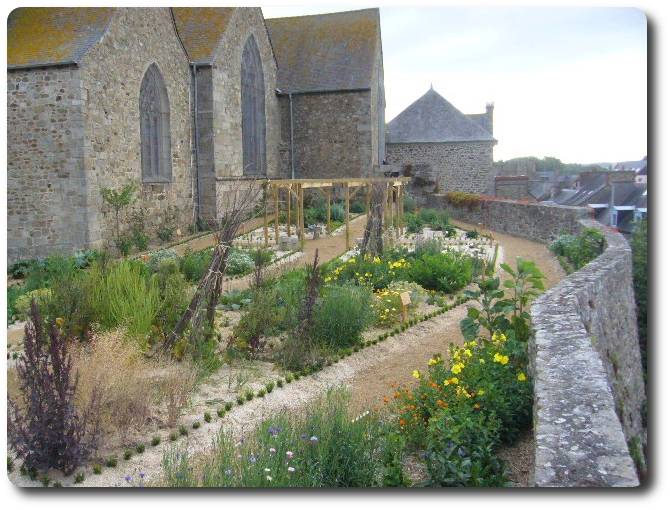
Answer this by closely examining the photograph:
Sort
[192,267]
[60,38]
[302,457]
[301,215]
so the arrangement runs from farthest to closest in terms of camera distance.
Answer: [301,215] < [60,38] < [192,267] < [302,457]

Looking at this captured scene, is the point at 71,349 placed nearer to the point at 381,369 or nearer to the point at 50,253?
the point at 381,369

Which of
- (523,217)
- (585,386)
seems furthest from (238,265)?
(523,217)

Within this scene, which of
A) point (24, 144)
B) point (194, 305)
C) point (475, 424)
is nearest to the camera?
point (475, 424)

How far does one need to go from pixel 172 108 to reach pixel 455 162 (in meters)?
16.0

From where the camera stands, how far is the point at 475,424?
14.9ft

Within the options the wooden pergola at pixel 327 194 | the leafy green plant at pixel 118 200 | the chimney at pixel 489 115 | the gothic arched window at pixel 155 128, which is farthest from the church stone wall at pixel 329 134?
the chimney at pixel 489 115

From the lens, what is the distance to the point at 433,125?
30.8 metres

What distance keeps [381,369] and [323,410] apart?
2.43m

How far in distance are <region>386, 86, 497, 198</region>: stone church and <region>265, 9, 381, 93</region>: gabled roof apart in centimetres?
585

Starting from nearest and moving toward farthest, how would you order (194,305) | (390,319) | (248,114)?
(194,305) → (390,319) → (248,114)

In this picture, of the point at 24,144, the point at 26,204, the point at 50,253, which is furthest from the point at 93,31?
the point at 50,253

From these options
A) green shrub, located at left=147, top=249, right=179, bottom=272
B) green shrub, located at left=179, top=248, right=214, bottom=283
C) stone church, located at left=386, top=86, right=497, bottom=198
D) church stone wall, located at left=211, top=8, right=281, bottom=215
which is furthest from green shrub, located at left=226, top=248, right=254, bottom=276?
stone church, located at left=386, top=86, right=497, bottom=198

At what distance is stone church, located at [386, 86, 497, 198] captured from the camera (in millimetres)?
30203

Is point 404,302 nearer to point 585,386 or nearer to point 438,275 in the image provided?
point 438,275
